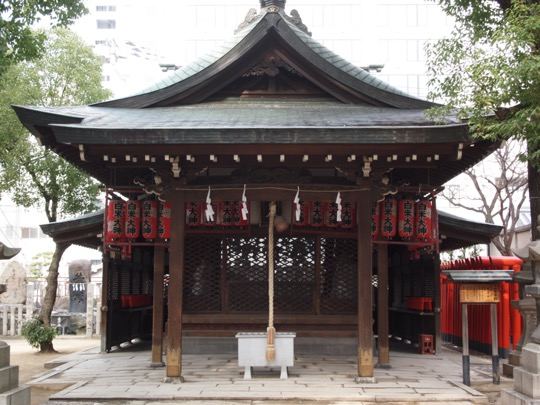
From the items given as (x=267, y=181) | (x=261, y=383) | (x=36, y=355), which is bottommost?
(x=36, y=355)

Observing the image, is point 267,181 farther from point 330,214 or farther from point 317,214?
point 330,214

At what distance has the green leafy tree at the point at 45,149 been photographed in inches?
664

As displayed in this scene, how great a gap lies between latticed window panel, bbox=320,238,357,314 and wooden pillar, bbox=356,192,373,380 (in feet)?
8.46

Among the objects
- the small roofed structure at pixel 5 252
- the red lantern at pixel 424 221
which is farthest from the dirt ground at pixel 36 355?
the red lantern at pixel 424 221

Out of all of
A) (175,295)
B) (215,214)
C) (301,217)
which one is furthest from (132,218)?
(301,217)

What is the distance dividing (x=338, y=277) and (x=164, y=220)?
394cm

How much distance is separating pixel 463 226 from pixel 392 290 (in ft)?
10.8

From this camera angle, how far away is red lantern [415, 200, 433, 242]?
1128 centimetres

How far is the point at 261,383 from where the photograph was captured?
10070 millimetres

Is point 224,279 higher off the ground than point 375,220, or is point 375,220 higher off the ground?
point 375,220

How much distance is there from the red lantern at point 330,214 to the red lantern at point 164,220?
2.99m

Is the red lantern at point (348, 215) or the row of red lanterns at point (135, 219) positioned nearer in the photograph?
the row of red lanterns at point (135, 219)

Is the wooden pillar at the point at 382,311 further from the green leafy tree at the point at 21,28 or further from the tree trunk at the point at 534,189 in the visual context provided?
the green leafy tree at the point at 21,28

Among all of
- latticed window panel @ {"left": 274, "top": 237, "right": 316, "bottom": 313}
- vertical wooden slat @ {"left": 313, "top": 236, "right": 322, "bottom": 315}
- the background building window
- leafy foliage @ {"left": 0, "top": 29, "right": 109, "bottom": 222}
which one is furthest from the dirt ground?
the background building window
